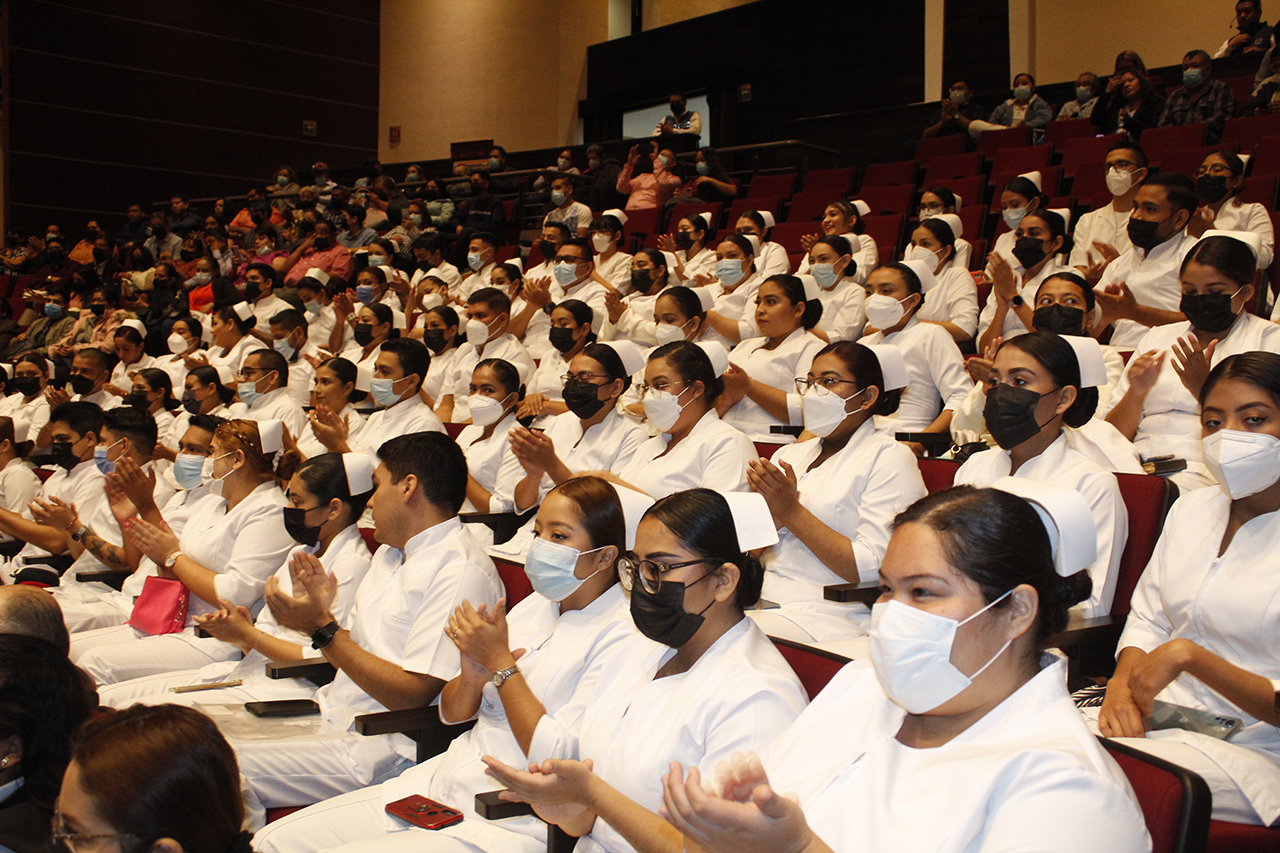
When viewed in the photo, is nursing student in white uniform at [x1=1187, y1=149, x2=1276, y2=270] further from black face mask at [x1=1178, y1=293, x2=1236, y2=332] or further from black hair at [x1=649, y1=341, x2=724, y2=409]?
black hair at [x1=649, y1=341, x2=724, y2=409]

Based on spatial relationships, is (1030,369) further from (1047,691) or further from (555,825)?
(555,825)

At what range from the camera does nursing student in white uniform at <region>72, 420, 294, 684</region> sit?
323cm

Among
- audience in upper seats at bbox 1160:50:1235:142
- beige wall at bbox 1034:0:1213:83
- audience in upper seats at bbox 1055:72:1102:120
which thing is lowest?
audience in upper seats at bbox 1160:50:1235:142

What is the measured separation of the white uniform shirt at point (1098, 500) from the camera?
2.29m

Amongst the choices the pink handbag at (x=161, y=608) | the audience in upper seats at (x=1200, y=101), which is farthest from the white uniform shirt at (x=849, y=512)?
the audience in upper seats at (x=1200, y=101)

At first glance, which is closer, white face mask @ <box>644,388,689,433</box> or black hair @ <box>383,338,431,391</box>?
white face mask @ <box>644,388,689,433</box>

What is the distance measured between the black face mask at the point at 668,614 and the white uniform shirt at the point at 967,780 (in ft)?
1.23

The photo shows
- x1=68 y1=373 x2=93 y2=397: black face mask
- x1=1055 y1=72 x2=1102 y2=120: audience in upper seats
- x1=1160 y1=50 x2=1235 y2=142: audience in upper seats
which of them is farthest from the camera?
x1=1055 y1=72 x2=1102 y2=120: audience in upper seats

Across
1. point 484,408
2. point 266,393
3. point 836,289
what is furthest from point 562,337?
point 266,393

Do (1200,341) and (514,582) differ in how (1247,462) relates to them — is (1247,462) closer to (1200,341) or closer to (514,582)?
(1200,341)

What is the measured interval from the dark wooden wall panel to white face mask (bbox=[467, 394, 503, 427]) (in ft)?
39.8

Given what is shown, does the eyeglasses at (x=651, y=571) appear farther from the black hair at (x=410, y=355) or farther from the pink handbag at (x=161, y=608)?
the black hair at (x=410, y=355)

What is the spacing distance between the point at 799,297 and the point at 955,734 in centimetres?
349

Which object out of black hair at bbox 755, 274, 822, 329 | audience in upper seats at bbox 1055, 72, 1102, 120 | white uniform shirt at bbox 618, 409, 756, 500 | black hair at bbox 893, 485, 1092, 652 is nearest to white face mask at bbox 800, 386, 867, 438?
white uniform shirt at bbox 618, 409, 756, 500
